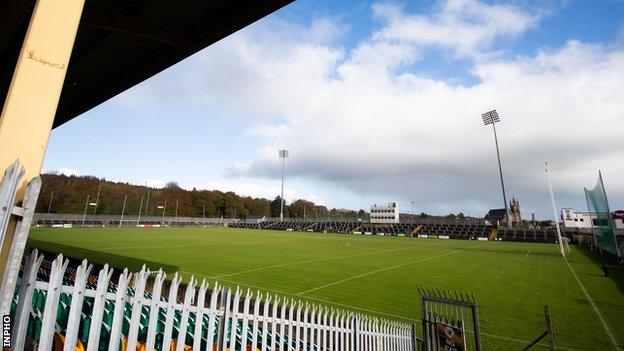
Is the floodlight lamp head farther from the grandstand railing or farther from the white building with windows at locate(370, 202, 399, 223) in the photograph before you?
the white building with windows at locate(370, 202, 399, 223)

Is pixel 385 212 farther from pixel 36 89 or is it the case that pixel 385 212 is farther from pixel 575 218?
pixel 36 89

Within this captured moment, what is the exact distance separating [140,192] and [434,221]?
96.8 meters

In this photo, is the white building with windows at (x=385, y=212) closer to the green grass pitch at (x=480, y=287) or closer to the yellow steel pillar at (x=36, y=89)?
the green grass pitch at (x=480, y=287)

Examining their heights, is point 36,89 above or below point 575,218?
below

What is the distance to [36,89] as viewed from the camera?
1.61 m

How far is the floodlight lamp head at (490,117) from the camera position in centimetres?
6669

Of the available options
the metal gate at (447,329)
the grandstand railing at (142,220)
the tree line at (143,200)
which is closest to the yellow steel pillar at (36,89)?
the metal gate at (447,329)

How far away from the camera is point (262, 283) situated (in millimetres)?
13359

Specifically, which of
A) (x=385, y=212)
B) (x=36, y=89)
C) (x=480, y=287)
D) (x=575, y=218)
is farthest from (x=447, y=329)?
(x=575, y=218)

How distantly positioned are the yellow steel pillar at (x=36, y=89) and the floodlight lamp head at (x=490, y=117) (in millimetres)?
76787

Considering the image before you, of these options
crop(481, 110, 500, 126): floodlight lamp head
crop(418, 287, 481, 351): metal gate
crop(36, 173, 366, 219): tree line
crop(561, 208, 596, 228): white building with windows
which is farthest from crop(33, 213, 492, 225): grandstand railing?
crop(418, 287, 481, 351): metal gate

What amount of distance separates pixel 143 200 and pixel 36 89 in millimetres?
120868

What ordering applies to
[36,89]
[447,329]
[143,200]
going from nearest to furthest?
[36,89] < [447,329] < [143,200]

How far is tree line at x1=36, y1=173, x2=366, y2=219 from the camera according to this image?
8675 centimetres
